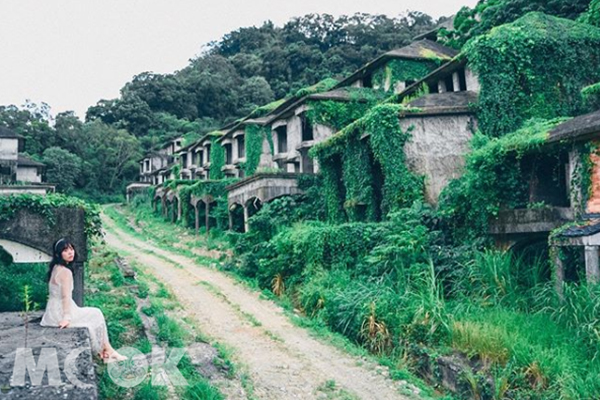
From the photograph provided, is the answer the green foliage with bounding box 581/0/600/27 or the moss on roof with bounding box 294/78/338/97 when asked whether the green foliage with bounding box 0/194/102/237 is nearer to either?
the green foliage with bounding box 581/0/600/27

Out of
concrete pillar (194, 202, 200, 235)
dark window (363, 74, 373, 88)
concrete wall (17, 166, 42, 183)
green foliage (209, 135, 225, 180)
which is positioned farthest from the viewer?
concrete wall (17, 166, 42, 183)

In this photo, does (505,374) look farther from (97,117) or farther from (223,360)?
(97,117)

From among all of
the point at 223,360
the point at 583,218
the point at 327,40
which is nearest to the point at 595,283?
the point at 583,218

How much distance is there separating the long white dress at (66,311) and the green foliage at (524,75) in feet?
50.5

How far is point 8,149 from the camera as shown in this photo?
3966cm

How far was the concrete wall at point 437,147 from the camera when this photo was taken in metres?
18.3

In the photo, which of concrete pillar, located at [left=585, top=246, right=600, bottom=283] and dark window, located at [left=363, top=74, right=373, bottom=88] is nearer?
concrete pillar, located at [left=585, top=246, right=600, bottom=283]

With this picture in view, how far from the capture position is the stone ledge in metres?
4.44

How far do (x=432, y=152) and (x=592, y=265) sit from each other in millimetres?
8929

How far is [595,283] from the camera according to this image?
32.3 ft

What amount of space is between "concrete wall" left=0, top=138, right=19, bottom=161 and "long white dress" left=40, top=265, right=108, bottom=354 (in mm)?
37830

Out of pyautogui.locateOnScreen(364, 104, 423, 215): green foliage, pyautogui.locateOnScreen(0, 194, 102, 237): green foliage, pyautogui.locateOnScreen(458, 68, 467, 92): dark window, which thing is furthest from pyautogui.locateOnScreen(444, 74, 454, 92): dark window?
pyautogui.locateOnScreen(0, 194, 102, 237): green foliage

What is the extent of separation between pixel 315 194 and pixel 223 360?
15.3 m

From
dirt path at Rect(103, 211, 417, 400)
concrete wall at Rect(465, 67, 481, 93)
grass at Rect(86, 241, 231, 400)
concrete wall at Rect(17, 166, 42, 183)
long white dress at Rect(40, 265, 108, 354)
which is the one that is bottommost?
dirt path at Rect(103, 211, 417, 400)
